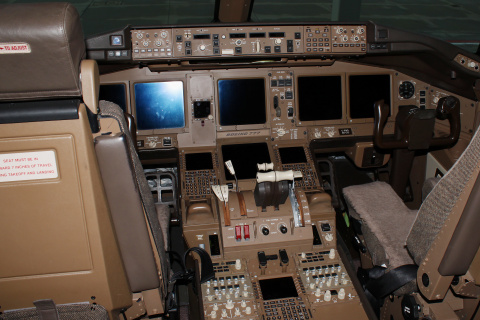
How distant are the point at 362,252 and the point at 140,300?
143cm

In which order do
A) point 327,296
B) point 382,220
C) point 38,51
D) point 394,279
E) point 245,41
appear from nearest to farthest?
point 38,51, point 394,279, point 327,296, point 382,220, point 245,41

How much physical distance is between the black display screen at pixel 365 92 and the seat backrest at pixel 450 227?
1.83 m

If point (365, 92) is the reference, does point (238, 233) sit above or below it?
below

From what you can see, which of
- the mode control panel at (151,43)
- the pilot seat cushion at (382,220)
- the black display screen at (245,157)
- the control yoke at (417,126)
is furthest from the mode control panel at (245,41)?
the pilot seat cushion at (382,220)

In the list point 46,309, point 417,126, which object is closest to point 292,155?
point 417,126

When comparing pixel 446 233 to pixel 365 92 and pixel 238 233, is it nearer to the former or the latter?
pixel 238 233

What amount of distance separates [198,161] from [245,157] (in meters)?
0.37

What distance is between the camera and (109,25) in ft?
38.2

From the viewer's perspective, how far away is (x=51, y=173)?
1.33 metres

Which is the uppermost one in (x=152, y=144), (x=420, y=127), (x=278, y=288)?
(x=420, y=127)

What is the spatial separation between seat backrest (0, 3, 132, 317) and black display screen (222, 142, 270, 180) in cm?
168

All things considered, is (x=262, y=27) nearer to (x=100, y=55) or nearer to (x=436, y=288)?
(x=100, y=55)

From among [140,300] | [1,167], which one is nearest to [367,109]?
[140,300]

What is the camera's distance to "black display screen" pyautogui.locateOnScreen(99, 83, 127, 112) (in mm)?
3270
